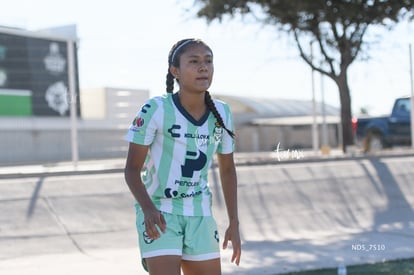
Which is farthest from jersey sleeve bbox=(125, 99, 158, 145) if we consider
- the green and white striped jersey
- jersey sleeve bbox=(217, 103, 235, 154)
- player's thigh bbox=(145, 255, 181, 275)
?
player's thigh bbox=(145, 255, 181, 275)

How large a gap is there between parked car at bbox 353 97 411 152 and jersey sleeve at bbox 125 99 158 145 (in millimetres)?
19506

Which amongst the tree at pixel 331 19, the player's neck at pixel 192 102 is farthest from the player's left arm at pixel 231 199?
the tree at pixel 331 19

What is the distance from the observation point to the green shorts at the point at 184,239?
313 centimetres

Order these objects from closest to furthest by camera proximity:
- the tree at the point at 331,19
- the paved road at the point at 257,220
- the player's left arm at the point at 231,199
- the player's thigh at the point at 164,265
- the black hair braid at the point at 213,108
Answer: the player's thigh at the point at 164,265 → the black hair braid at the point at 213,108 → the player's left arm at the point at 231,199 → the paved road at the point at 257,220 → the tree at the point at 331,19

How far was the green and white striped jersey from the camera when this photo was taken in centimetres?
320

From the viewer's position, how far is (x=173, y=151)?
3.22 meters

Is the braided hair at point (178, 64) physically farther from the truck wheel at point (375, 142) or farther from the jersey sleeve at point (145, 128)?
the truck wheel at point (375, 142)

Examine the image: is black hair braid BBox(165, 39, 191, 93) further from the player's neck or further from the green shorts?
the green shorts

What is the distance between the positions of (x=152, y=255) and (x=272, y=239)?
5.52 meters

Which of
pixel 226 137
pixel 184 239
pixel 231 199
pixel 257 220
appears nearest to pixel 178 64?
pixel 226 137

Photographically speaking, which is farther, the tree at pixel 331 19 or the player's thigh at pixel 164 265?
the tree at pixel 331 19

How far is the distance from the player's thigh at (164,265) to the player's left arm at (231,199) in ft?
1.42

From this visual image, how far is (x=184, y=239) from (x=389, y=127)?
20.5 meters

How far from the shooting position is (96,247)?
25.8 feet
